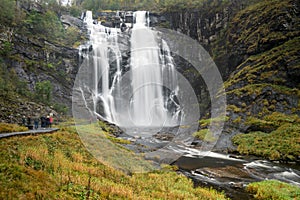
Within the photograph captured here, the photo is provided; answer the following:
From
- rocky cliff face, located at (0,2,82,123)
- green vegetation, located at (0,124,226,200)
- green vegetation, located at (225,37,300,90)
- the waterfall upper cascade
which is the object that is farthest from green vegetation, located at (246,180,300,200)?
the waterfall upper cascade

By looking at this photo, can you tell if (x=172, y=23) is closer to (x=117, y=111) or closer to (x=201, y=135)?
(x=117, y=111)

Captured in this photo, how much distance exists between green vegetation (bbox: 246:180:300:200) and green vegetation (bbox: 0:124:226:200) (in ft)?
7.16

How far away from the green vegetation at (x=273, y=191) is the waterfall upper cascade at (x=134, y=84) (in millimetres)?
28332

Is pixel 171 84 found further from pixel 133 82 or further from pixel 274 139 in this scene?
pixel 274 139

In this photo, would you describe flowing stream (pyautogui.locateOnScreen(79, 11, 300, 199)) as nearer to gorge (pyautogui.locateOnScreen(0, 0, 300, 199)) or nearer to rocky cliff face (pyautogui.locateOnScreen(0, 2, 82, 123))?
gorge (pyautogui.locateOnScreen(0, 0, 300, 199))

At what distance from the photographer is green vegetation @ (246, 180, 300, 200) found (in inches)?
386

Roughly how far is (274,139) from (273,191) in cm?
1111

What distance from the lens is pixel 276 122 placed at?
885 inches

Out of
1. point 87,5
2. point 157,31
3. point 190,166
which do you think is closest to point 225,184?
point 190,166

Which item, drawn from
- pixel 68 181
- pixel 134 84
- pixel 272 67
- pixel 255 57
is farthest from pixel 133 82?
pixel 68 181

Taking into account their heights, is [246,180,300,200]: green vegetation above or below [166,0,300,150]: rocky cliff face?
below

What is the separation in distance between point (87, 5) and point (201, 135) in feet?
257

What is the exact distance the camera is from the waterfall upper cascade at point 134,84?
141 ft

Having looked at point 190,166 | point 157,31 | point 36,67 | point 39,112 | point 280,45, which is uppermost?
point 157,31
